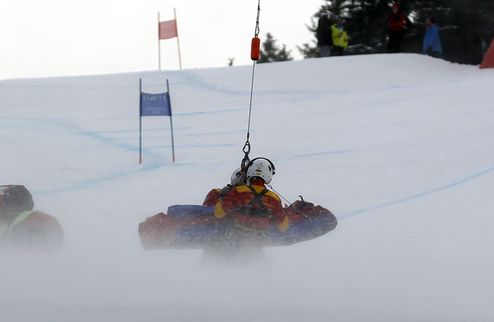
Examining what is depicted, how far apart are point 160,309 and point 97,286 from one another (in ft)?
2.07

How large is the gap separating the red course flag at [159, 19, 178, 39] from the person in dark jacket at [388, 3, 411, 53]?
4.24 m

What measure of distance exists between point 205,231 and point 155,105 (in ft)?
15.8

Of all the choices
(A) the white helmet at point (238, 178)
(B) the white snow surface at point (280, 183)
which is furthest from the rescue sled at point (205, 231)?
(A) the white helmet at point (238, 178)

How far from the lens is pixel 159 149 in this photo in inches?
493

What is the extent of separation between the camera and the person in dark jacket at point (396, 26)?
19703 mm

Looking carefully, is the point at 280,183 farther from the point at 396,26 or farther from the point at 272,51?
the point at 272,51

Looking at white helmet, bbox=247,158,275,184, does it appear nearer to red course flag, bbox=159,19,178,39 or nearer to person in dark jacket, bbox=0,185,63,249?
person in dark jacket, bbox=0,185,63,249

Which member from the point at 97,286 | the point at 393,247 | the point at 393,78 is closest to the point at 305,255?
the point at 393,247

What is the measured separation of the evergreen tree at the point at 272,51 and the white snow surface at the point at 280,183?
78.1ft

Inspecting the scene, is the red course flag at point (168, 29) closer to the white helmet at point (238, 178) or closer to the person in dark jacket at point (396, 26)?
the person in dark jacket at point (396, 26)

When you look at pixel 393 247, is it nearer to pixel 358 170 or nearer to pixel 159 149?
pixel 358 170

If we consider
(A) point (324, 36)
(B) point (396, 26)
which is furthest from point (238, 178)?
(B) point (396, 26)

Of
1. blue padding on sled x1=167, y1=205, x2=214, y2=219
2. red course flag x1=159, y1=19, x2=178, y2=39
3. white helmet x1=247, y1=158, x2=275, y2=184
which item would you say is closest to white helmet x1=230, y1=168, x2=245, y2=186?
white helmet x1=247, y1=158, x2=275, y2=184

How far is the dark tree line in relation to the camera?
2372 centimetres
